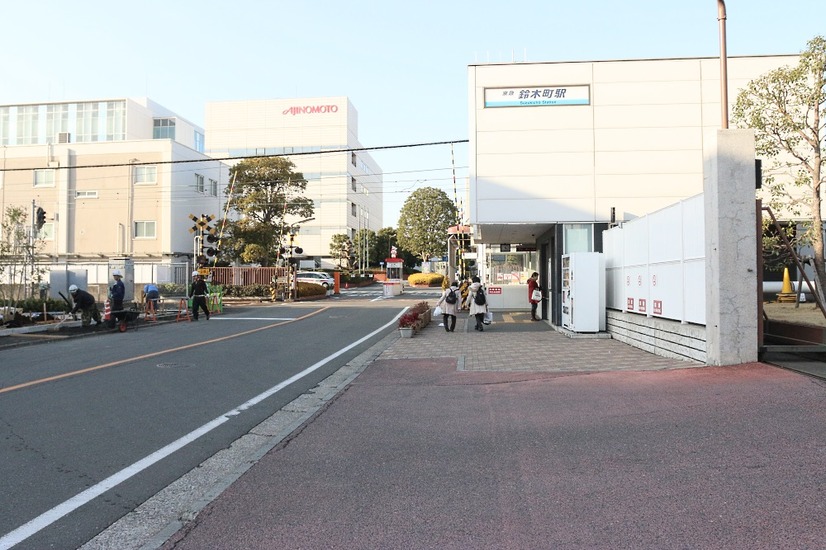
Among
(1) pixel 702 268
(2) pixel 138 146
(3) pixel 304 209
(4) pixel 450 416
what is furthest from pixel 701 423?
(2) pixel 138 146

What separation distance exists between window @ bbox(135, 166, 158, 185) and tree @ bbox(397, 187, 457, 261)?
109 feet

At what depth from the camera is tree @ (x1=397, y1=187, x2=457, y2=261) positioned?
74.4m

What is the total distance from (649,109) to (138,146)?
4204 centimetres

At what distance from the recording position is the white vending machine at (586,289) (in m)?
14.5

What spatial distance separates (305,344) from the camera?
47.4ft

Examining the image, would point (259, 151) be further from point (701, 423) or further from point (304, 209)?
point (701, 423)

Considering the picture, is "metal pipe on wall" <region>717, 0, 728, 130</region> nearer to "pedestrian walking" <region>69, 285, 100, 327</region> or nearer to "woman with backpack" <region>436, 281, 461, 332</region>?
"woman with backpack" <region>436, 281, 461, 332</region>

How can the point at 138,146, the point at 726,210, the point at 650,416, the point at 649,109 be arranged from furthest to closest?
the point at 138,146, the point at 649,109, the point at 726,210, the point at 650,416

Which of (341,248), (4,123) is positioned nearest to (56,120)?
(4,123)

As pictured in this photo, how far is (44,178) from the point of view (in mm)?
48844

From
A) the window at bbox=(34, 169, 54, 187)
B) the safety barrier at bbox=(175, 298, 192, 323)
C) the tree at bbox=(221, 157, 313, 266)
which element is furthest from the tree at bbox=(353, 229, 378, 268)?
the safety barrier at bbox=(175, 298, 192, 323)

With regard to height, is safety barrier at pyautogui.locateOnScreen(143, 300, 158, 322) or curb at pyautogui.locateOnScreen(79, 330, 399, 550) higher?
safety barrier at pyautogui.locateOnScreen(143, 300, 158, 322)

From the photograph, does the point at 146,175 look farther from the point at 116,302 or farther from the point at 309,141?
the point at 116,302

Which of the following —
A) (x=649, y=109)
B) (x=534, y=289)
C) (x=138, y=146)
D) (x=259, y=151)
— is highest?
(x=259, y=151)
